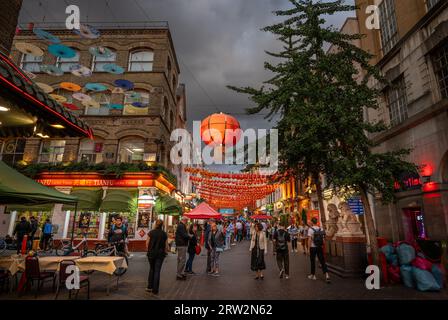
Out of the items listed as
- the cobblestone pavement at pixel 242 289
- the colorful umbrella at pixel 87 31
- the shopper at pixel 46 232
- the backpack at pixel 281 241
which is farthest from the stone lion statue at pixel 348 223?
the shopper at pixel 46 232

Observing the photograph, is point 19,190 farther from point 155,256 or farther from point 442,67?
point 442,67

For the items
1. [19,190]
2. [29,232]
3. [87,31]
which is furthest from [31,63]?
[19,190]

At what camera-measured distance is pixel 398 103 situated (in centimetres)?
1360

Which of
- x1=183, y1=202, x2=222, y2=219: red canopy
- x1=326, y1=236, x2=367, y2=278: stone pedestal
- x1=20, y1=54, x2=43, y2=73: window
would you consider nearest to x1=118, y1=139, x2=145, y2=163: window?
x1=183, y1=202, x2=222, y2=219: red canopy

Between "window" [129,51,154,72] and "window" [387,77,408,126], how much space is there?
17.4 metres

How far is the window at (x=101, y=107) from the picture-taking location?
788 inches

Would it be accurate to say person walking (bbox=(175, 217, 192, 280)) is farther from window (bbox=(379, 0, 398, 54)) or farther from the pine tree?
window (bbox=(379, 0, 398, 54))

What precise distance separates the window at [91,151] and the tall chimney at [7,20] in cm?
1277

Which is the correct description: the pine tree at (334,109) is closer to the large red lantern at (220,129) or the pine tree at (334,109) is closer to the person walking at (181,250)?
the large red lantern at (220,129)

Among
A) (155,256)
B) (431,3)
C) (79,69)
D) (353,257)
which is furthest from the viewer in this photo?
(79,69)

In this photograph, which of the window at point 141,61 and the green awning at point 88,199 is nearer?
the green awning at point 88,199

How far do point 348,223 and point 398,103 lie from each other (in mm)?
8386

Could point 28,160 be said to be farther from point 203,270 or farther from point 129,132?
point 203,270
